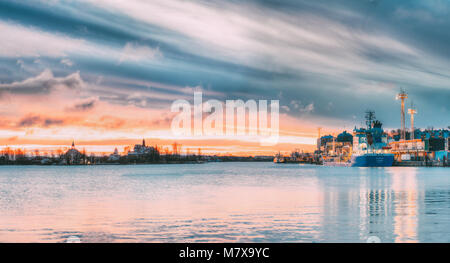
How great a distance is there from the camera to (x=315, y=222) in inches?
1037

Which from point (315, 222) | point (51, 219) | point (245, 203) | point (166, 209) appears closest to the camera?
point (315, 222)

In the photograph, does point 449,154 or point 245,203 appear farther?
point 449,154

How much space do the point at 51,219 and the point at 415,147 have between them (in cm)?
18782

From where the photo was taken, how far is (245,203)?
3906cm
